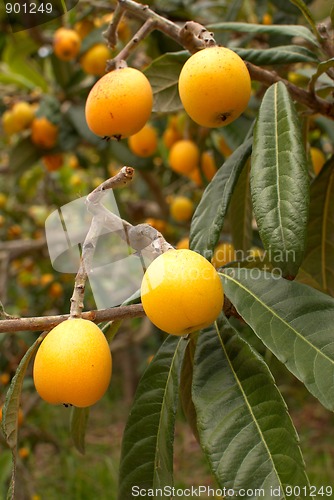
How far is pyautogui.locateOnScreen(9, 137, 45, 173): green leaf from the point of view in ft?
7.48

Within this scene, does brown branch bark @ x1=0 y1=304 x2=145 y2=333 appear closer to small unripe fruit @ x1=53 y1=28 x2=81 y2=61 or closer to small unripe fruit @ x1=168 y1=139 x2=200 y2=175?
small unripe fruit @ x1=168 y1=139 x2=200 y2=175

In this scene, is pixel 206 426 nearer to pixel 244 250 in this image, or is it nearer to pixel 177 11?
pixel 244 250

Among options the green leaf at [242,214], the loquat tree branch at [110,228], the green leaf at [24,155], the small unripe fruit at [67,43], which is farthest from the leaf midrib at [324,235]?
the green leaf at [24,155]

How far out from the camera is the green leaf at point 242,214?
3.83 ft

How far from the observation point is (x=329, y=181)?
117 cm

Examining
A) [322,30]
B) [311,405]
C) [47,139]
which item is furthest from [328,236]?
[311,405]

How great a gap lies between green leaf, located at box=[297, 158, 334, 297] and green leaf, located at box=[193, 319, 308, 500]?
0.41 m

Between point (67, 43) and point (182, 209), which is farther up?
point (67, 43)

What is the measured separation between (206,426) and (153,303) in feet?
0.60

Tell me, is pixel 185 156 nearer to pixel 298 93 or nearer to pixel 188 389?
pixel 298 93

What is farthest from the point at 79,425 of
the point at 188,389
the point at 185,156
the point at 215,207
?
the point at 185,156

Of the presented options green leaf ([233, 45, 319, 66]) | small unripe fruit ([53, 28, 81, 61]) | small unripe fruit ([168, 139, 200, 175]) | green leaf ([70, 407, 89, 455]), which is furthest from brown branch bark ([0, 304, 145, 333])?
small unripe fruit ([53, 28, 81, 61])

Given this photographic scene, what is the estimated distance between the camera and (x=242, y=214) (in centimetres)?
119

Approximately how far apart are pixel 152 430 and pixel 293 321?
0.28 meters
